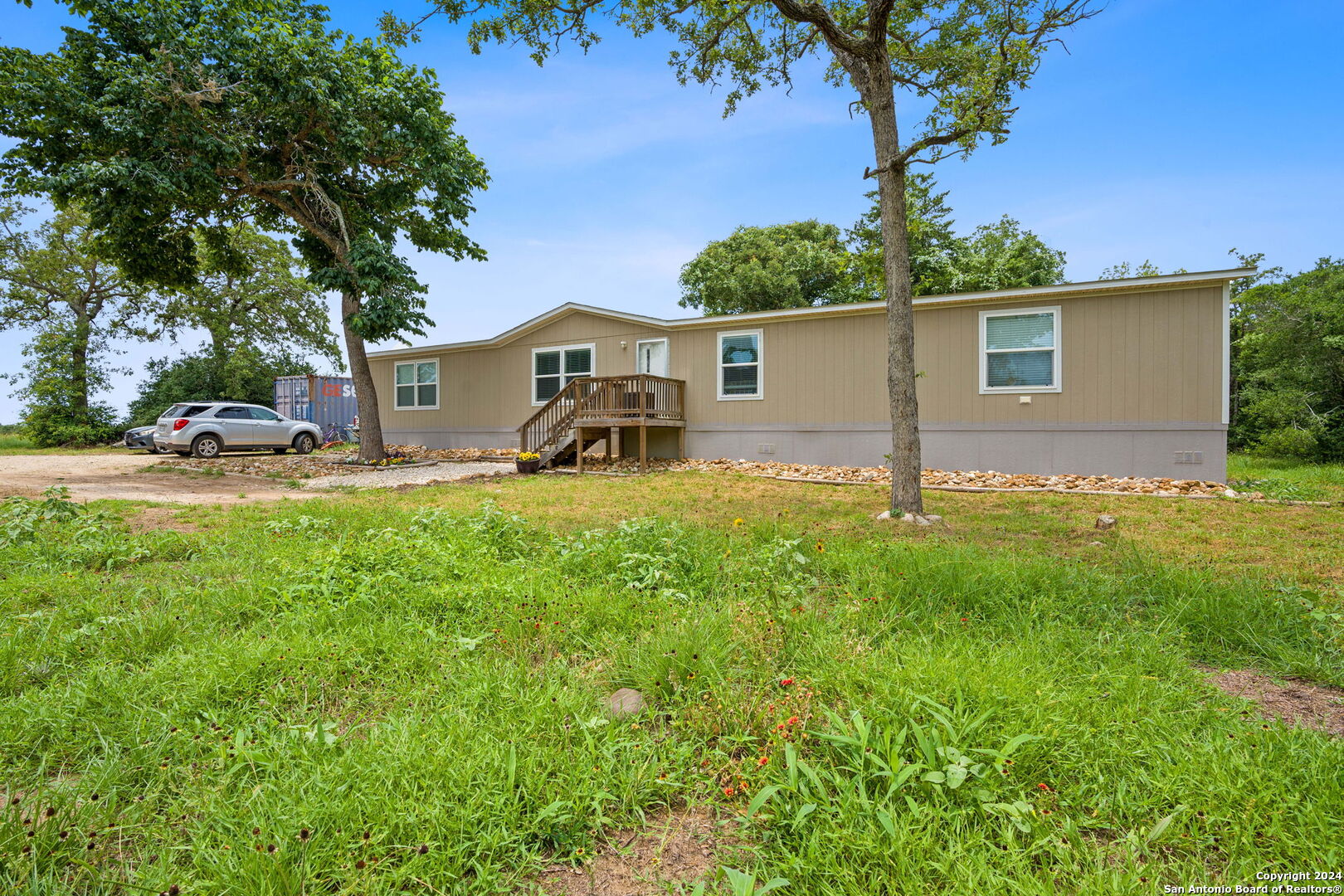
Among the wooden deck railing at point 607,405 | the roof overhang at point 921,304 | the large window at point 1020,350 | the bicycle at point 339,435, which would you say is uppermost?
the roof overhang at point 921,304

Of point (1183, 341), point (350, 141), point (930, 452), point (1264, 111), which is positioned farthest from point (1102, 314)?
point (350, 141)

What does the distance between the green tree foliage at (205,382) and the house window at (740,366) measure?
18801 mm

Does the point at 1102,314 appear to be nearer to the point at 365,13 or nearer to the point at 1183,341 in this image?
the point at 1183,341

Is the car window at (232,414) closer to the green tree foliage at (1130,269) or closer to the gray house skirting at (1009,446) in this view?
the gray house skirting at (1009,446)

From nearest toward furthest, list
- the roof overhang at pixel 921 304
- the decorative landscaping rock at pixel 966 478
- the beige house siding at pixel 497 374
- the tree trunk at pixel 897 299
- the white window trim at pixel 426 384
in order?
the tree trunk at pixel 897 299
the decorative landscaping rock at pixel 966 478
the roof overhang at pixel 921 304
the beige house siding at pixel 497 374
the white window trim at pixel 426 384

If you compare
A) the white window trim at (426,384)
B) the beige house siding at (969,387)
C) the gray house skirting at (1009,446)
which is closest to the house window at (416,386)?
the white window trim at (426,384)

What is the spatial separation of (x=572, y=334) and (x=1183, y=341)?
38.7 feet

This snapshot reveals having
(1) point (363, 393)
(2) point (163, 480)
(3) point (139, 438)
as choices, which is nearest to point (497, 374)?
(1) point (363, 393)

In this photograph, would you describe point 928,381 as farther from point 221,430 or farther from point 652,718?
point 221,430

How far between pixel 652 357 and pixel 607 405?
242 centimetres

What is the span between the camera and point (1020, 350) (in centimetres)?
1037

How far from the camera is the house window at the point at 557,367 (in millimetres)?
14758

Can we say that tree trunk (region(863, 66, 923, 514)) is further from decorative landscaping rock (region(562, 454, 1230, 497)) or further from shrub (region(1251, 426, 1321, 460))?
shrub (region(1251, 426, 1321, 460))

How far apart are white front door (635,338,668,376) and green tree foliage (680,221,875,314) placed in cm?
1082
